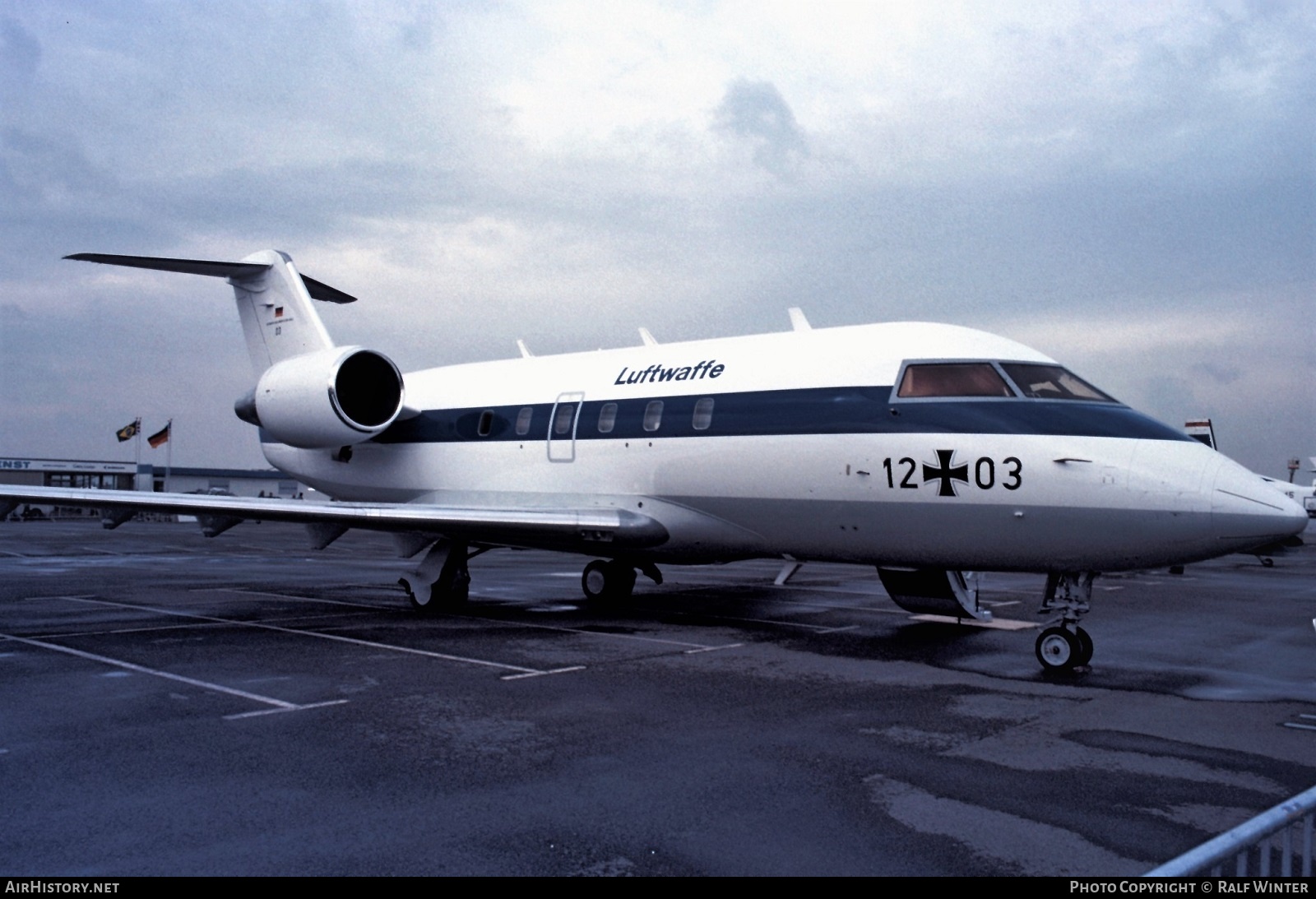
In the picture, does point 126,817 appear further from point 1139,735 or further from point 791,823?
point 1139,735

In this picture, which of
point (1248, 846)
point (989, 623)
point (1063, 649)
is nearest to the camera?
point (1248, 846)

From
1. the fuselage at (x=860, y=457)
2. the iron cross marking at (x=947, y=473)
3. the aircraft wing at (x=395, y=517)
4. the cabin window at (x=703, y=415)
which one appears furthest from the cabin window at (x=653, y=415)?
the iron cross marking at (x=947, y=473)

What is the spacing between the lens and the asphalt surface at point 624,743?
174 inches

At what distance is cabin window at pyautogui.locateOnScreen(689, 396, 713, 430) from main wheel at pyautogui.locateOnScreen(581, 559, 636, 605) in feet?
12.6

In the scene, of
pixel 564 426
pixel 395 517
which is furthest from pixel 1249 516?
pixel 395 517

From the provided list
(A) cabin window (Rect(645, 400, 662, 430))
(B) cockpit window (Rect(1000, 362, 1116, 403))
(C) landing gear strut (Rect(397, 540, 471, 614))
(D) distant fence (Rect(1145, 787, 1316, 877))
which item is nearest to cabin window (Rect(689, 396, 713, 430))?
(A) cabin window (Rect(645, 400, 662, 430))

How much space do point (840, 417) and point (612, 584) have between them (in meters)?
5.74

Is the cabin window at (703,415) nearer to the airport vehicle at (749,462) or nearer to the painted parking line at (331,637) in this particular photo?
the airport vehicle at (749,462)

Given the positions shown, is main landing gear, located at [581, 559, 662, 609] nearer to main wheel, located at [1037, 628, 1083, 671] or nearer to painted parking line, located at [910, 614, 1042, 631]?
painted parking line, located at [910, 614, 1042, 631]

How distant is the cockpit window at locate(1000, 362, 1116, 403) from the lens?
9656 millimetres

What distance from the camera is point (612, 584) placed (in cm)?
1493

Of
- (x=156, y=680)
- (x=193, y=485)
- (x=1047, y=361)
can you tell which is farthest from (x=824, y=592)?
(x=193, y=485)

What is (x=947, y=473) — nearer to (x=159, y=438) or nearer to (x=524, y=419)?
(x=524, y=419)
